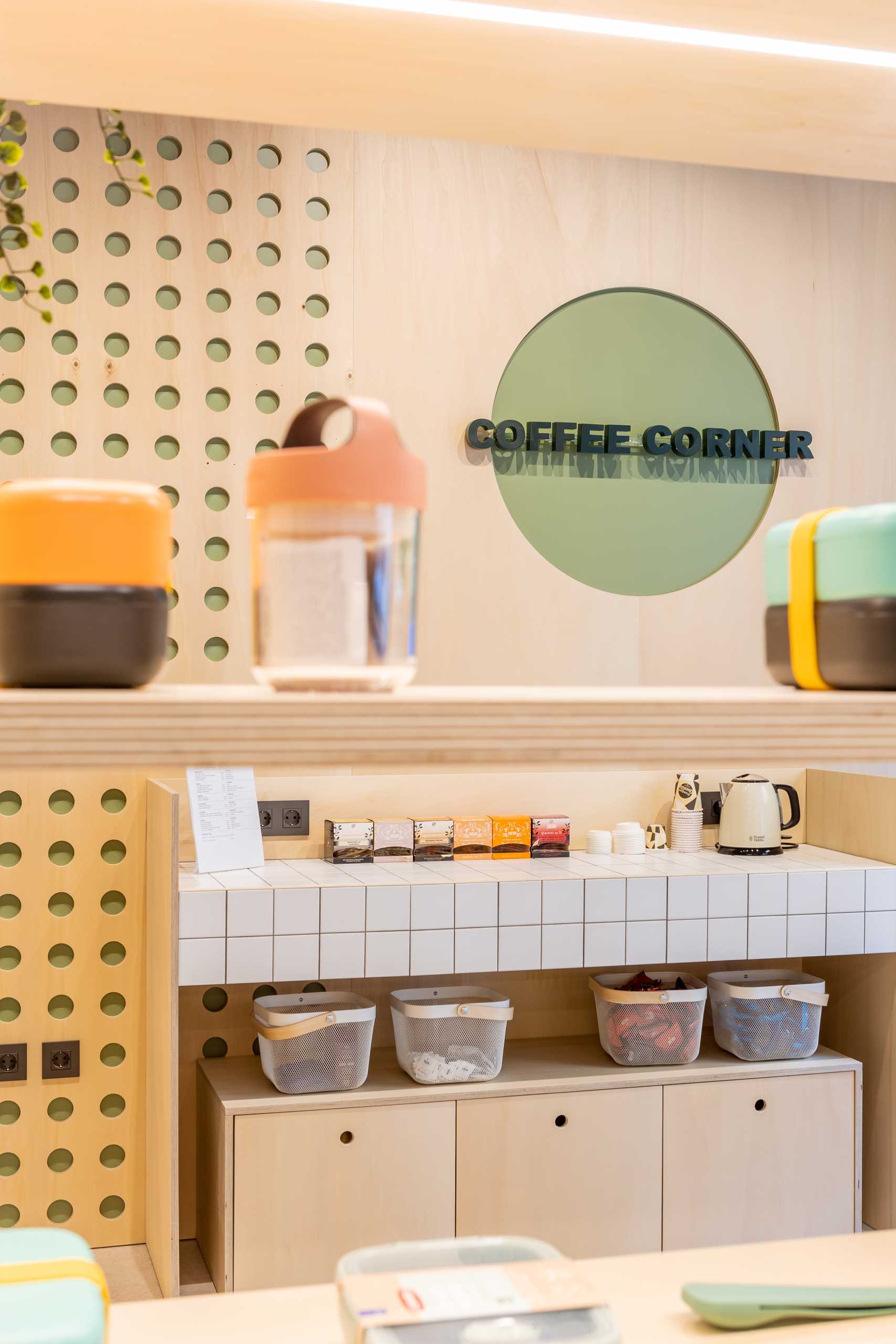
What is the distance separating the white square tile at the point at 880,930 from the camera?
352 centimetres

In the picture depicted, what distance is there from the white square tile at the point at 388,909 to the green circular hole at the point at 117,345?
1.59 m

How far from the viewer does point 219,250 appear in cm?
361

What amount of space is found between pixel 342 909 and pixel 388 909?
112 millimetres

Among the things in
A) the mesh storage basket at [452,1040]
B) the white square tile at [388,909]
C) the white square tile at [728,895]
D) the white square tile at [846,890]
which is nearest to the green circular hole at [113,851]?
the white square tile at [388,909]

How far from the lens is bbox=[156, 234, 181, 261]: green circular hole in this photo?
11.7ft

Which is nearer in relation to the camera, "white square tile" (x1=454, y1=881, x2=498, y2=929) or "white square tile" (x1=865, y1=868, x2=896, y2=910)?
"white square tile" (x1=454, y1=881, x2=498, y2=929)

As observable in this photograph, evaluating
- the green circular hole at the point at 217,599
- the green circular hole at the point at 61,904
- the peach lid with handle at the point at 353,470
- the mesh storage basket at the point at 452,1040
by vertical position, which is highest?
the green circular hole at the point at 217,599

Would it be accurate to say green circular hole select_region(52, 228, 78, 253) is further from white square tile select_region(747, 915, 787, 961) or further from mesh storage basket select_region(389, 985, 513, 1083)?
white square tile select_region(747, 915, 787, 961)

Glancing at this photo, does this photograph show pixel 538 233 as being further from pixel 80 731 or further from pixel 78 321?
pixel 80 731

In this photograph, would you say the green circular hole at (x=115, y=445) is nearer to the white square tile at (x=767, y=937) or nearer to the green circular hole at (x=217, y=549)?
the green circular hole at (x=217, y=549)

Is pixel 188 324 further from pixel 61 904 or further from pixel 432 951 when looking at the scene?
pixel 432 951

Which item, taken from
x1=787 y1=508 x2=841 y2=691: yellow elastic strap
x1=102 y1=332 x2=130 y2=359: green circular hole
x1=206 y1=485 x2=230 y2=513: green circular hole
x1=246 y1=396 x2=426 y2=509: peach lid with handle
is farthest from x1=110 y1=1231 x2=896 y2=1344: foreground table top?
x1=102 y1=332 x2=130 y2=359: green circular hole

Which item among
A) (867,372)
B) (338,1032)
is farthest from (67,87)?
(867,372)

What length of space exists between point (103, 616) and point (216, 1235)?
9.14ft
